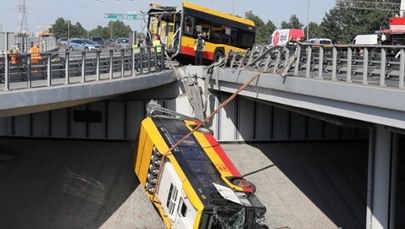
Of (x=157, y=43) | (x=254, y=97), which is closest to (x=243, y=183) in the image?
(x=254, y=97)

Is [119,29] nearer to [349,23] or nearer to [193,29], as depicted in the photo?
[349,23]

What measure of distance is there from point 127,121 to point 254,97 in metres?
6.56

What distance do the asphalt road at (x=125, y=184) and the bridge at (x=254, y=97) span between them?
523 mm

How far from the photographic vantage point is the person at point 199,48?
985 inches

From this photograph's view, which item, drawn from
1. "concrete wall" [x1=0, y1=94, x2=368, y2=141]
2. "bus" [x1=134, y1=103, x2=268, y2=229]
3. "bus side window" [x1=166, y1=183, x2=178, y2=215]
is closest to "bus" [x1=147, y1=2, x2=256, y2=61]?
"concrete wall" [x1=0, y1=94, x2=368, y2=141]

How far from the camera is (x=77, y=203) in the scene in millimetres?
17688

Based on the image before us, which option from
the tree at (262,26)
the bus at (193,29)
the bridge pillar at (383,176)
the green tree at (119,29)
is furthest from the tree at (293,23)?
the bridge pillar at (383,176)

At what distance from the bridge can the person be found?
5.12 ft

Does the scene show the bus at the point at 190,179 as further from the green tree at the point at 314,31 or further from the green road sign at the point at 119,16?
the green tree at the point at 314,31

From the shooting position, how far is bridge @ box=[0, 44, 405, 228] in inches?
500

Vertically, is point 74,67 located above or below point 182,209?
above

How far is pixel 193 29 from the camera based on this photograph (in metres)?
25.9

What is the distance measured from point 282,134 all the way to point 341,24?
2668 inches

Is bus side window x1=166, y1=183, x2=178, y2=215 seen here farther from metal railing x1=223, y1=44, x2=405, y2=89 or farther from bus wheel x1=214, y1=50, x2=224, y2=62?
bus wheel x1=214, y1=50, x2=224, y2=62
